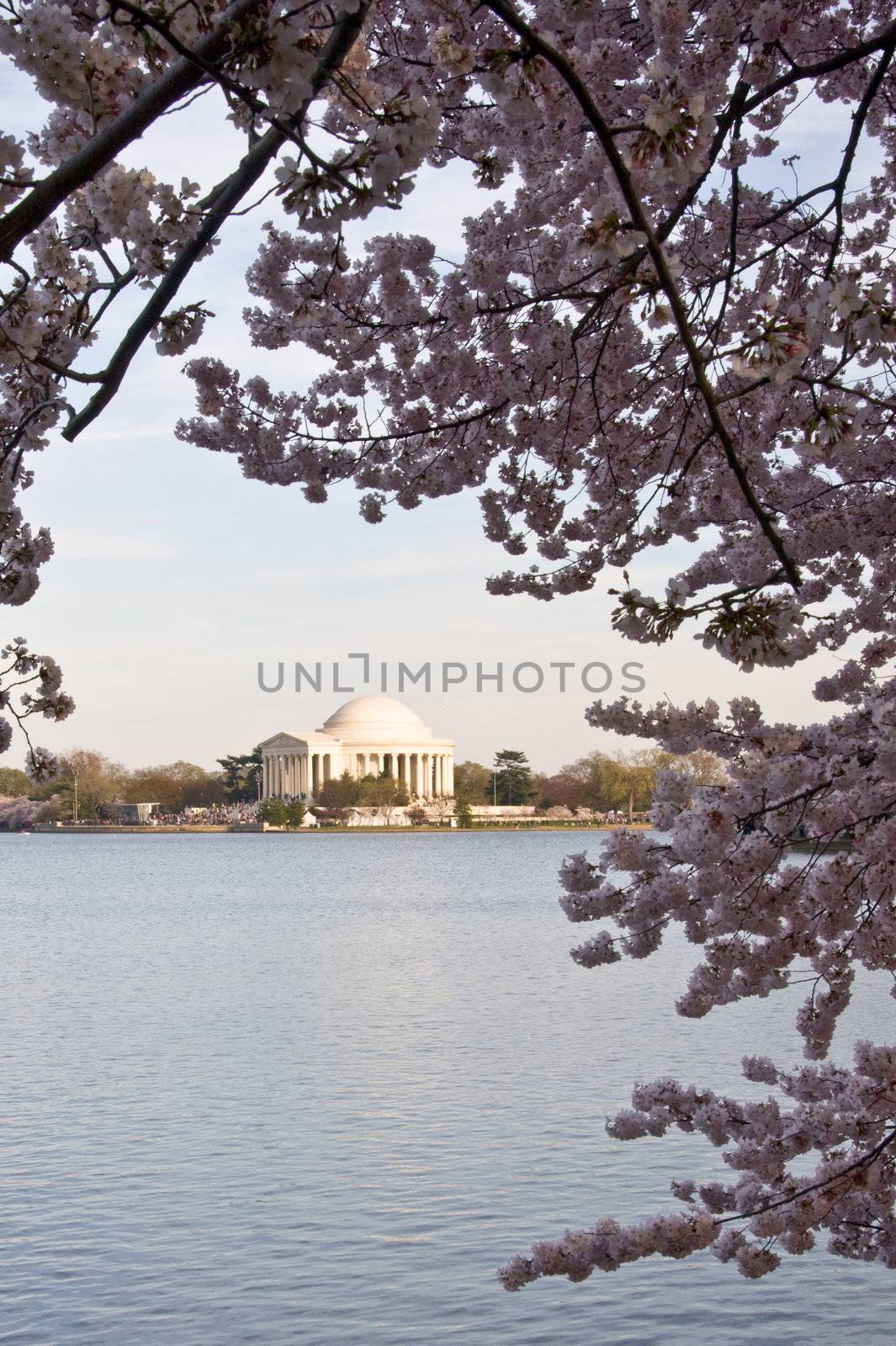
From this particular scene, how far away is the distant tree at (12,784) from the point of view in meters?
118

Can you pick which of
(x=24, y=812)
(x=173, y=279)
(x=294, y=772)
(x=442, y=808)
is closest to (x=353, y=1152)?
(x=173, y=279)

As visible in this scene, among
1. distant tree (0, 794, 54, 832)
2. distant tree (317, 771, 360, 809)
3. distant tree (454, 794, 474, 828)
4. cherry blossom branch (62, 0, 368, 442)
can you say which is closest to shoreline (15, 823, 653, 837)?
distant tree (454, 794, 474, 828)

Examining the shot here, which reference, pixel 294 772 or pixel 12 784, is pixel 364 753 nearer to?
pixel 294 772

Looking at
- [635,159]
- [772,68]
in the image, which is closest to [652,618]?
[635,159]

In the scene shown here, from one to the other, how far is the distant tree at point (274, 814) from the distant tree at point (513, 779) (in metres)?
20.3

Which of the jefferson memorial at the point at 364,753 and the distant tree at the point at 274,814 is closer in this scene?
the distant tree at the point at 274,814

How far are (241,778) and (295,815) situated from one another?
20596 millimetres

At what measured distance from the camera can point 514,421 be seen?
6.69 meters

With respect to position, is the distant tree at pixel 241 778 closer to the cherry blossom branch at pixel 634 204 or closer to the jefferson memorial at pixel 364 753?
the jefferson memorial at pixel 364 753

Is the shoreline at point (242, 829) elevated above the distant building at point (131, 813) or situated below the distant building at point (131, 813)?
below

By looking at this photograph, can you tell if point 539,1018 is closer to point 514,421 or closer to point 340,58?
point 514,421

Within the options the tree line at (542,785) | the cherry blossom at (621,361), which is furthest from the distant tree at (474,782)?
the cherry blossom at (621,361)

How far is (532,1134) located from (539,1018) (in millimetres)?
5905

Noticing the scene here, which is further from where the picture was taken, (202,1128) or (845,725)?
(202,1128)
